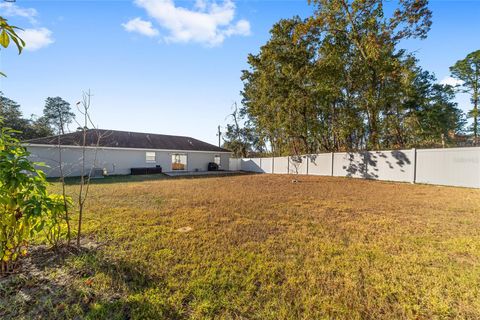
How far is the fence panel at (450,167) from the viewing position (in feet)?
27.7

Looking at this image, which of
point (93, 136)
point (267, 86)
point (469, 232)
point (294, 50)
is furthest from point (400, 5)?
point (93, 136)

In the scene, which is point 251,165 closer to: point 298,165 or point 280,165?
point 280,165

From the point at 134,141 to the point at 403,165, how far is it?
65.4 feet

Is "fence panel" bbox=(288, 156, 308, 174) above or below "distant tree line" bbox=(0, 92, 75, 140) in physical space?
below

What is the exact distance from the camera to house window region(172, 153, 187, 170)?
807 inches

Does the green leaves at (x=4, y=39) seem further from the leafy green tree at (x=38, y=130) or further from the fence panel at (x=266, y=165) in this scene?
the leafy green tree at (x=38, y=130)

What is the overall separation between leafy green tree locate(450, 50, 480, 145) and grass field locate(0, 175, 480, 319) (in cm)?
2409

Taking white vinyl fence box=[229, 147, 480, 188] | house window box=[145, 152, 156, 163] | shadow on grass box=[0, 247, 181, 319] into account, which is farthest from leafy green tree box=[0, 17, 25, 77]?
house window box=[145, 152, 156, 163]

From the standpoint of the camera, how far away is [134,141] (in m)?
19.3

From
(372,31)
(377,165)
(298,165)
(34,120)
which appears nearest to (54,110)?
(34,120)

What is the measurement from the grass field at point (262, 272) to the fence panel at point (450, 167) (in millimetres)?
5496

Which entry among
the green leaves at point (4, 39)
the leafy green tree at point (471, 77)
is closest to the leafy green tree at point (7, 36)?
the green leaves at point (4, 39)

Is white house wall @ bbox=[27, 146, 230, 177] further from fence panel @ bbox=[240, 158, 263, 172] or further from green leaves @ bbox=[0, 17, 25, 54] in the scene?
green leaves @ bbox=[0, 17, 25, 54]

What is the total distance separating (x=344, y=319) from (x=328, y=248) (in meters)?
1.49
